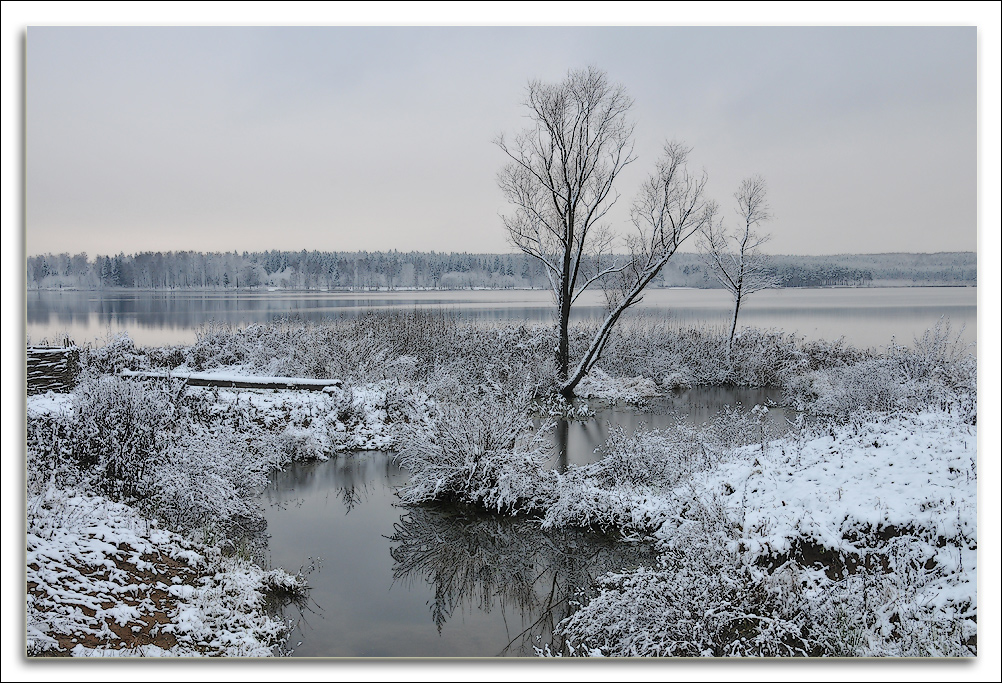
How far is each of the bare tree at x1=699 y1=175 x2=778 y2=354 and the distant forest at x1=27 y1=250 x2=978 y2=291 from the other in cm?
86

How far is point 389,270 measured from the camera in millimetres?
13391

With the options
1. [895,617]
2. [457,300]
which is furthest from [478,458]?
[457,300]

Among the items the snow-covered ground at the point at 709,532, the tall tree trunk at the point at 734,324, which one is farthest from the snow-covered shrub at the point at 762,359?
the snow-covered ground at the point at 709,532

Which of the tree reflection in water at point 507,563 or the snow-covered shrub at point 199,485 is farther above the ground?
the snow-covered shrub at point 199,485

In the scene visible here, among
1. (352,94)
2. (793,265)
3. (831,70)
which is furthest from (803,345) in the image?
(352,94)

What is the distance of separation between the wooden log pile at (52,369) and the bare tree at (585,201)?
5.93 meters

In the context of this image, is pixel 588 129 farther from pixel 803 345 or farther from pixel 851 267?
pixel 803 345

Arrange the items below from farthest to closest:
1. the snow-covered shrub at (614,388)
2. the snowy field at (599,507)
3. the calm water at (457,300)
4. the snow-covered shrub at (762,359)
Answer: the snow-covered shrub at (762,359)
the snow-covered shrub at (614,388)
the calm water at (457,300)
the snowy field at (599,507)

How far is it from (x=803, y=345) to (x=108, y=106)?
15.1 m

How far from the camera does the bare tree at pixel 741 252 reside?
31.2 ft

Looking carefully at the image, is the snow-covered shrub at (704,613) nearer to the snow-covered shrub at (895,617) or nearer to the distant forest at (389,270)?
the snow-covered shrub at (895,617)

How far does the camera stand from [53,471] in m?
5.71

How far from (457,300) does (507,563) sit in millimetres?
7640

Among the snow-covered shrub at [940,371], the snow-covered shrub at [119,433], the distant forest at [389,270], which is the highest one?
the distant forest at [389,270]
